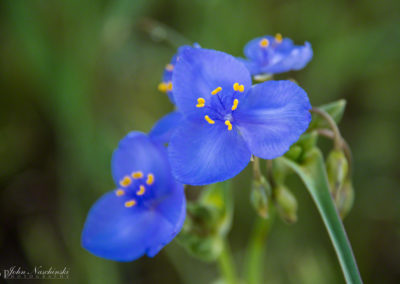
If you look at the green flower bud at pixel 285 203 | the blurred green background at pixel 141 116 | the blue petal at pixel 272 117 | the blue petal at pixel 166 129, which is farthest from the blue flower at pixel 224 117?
the blurred green background at pixel 141 116

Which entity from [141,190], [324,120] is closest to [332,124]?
[324,120]

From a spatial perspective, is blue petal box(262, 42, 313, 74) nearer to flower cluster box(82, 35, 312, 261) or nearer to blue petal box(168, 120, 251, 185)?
flower cluster box(82, 35, 312, 261)

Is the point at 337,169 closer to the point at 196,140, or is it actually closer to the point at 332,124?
the point at 332,124

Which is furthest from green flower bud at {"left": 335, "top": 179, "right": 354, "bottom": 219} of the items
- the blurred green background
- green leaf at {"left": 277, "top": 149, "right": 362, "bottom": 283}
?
the blurred green background

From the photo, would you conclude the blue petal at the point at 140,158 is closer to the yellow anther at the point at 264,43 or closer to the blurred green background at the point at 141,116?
the yellow anther at the point at 264,43

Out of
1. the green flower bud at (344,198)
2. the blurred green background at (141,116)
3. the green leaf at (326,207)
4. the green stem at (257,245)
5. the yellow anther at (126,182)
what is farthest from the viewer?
the blurred green background at (141,116)

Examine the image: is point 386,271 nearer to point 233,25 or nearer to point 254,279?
point 254,279
